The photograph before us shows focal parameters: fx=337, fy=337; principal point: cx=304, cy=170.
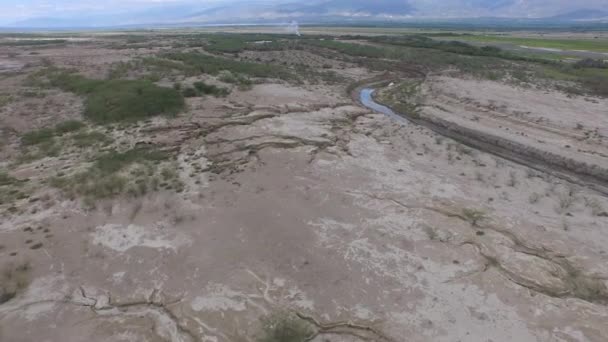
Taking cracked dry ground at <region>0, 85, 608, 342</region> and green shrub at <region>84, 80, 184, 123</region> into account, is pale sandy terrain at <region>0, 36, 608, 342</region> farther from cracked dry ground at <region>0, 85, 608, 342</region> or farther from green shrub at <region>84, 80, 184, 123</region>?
green shrub at <region>84, 80, 184, 123</region>

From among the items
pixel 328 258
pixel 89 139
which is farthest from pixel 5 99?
pixel 328 258

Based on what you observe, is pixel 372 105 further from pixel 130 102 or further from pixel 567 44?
pixel 567 44

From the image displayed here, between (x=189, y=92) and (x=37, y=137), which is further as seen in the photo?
(x=189, y=92)

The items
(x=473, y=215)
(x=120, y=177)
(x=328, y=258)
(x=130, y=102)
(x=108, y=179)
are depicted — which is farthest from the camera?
(x=130, y=102)

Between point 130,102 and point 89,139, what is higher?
point 130,102

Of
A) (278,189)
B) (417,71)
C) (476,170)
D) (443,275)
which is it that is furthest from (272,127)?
(417,71)

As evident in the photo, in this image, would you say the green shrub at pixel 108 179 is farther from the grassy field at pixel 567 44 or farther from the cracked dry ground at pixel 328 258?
the grassy field at pixel 567 44

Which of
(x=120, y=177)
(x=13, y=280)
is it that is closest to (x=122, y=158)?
(x=120, y=177)

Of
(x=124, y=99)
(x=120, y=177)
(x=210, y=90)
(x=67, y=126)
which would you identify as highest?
(x=124, y=99)

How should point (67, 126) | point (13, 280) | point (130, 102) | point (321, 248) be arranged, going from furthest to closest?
point (130, 102) < point (67, 126) < point (321, 248) < point (13, 280)
